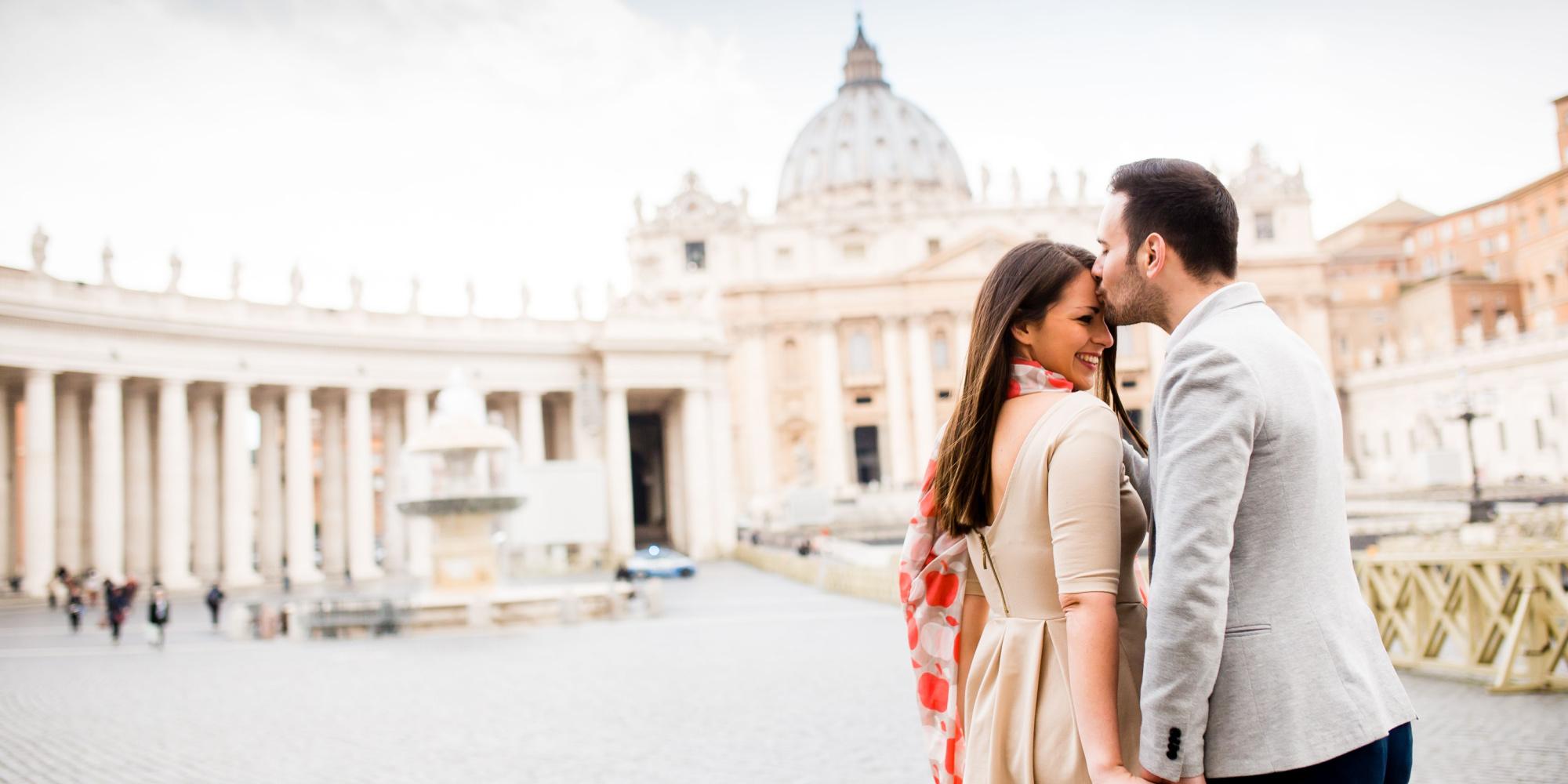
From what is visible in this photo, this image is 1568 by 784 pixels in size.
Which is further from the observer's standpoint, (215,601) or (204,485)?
(204,485)

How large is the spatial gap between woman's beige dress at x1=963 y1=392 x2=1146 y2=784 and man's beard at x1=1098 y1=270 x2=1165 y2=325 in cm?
24

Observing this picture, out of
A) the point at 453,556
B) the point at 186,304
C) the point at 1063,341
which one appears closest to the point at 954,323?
the point at 186,304

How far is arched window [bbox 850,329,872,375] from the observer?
243 ft

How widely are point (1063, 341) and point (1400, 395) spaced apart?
7022 cm

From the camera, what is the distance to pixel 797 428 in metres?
72.9

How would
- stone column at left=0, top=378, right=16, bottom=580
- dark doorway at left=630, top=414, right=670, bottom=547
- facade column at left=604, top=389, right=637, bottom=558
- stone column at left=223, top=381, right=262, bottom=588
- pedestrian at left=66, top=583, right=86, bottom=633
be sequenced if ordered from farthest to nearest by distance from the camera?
1. dark doorway at left=630, top=414, right=670, bottom=547
2. facade column at left=604, top=389, right=637, bottom=558
3. stone column at left=223, top=381, right=262, bottom=588
4. stone column at left=0, top=378, right=16, bottom=580
5. pedestrian at left=66, top=583, right=86, bottom=633

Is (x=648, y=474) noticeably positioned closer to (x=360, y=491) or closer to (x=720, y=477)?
(x=720, y=477)

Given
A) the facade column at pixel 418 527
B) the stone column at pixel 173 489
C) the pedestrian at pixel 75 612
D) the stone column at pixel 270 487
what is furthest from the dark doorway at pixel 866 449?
the pedestrian at pixel 75 612

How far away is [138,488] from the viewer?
3650 cm

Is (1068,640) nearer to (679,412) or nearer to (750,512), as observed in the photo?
(679,412)

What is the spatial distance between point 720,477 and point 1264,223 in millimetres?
48453

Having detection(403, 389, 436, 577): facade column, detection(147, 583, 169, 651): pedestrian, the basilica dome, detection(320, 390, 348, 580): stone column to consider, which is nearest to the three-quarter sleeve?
detection(147, 583, 169, 651): pedestrian

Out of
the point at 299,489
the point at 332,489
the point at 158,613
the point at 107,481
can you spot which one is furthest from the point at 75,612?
the point at 332,489

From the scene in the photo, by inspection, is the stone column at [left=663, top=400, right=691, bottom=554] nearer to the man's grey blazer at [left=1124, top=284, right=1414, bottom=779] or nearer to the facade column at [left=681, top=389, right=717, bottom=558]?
the facade column at [left=681, top=389, right=717, bottom=558]
